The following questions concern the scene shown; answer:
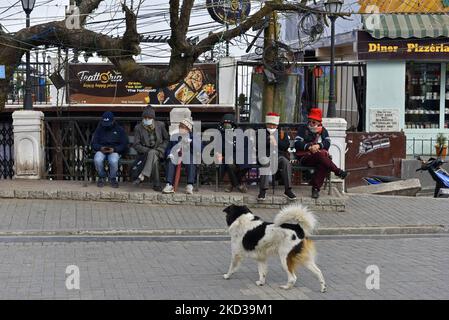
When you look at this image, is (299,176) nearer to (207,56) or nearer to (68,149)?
(68,149)

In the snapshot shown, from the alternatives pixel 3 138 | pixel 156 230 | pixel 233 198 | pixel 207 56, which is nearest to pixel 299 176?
pixel 233 198

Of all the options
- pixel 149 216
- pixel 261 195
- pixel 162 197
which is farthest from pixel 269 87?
pixel 149 216

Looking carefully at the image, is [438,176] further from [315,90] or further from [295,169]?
[315,90]

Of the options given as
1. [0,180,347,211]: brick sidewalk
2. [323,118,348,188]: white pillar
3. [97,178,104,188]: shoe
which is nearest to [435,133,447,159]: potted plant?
[323,118,348,188]: white pillar

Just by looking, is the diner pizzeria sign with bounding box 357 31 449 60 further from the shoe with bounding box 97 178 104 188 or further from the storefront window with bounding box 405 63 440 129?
the shoe with bounding box 97 178 104 188

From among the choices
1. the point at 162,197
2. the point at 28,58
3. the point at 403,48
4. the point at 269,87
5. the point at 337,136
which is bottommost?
the point at 162,197

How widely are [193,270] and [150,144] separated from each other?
15.3 feet

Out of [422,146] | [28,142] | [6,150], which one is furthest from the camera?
[422,146]

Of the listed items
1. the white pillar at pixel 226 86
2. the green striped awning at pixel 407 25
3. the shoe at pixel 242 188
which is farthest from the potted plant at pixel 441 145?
the shoe at pixel 242 188

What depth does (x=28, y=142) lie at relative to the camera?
1277cm

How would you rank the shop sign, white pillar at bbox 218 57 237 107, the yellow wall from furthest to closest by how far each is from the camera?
the shop sign → the yellow wall → white pillar at bbox 218 57 237 107

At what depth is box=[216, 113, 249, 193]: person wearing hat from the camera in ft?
38.2

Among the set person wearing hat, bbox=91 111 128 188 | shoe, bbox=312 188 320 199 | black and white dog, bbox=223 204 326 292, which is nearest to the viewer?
black and white dog, bbox=223 204 326 292

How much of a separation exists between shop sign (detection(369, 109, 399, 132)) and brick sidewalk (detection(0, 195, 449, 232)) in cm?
831
